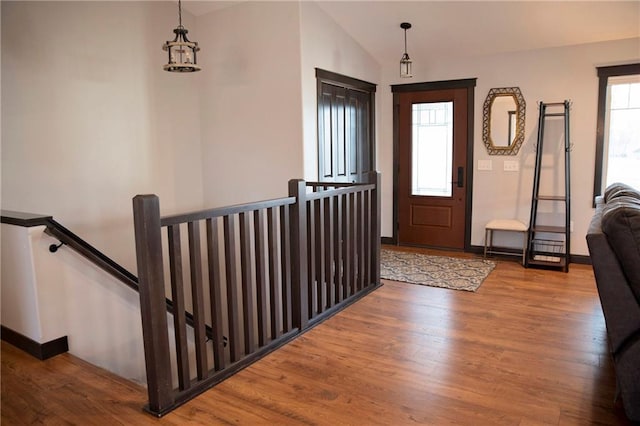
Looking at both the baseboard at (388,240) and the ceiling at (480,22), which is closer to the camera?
the ceiling at (480,22)

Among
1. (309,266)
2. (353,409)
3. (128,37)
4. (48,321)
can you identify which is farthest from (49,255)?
(128,37)

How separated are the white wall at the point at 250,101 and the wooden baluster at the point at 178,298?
2.35 metres

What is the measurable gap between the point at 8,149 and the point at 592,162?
5543 millimetres

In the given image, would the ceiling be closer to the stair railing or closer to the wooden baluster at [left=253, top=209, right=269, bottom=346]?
the stair railing

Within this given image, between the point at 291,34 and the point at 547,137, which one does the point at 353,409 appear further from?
the point at 547,137

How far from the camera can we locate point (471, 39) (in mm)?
5070

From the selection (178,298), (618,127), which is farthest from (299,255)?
(618,127)

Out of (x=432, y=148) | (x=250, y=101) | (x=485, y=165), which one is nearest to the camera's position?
(x=250, y=101)

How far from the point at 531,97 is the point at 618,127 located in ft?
3.02

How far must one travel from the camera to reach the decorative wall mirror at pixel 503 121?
17.5 feet

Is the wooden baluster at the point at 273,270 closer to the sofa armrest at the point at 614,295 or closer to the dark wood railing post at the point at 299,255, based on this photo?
the dark wood railing post at the point at 299,255

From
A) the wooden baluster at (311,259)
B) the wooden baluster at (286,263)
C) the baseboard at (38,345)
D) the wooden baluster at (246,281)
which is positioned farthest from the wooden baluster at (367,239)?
the baseboard at (38,345)

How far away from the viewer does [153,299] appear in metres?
2.26

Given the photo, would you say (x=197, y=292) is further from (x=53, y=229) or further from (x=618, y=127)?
(x=618, y=127)
